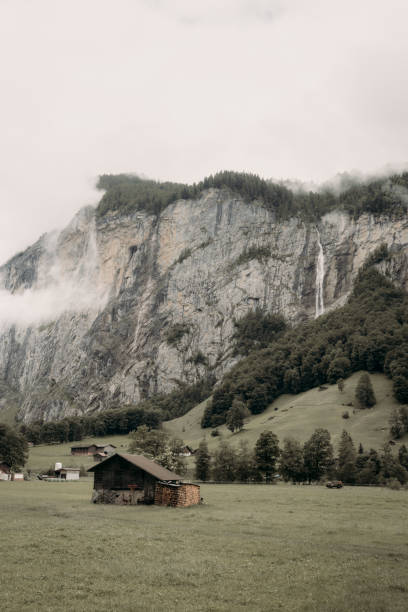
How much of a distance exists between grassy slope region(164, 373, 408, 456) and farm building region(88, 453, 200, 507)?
213ft

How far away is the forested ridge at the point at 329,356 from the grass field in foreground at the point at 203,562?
4955 inches

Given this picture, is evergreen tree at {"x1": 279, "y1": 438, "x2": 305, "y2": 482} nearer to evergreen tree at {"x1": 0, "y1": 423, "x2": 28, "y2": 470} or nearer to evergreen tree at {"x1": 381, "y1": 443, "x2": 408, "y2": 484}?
evergreen tree at {"x1": 381, "y1": 443, "x2": 408, "y2": 484}

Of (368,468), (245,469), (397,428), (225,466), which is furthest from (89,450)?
(368,468)

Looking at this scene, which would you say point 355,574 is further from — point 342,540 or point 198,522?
point 198,522

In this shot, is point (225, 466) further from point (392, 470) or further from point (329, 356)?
point (329, 356)

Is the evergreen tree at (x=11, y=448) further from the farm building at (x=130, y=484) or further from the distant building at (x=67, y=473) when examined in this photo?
the farm building at (x=130, y=484)

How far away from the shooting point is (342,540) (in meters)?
26.6

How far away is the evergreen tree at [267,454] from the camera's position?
262 feet

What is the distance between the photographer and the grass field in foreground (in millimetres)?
15875

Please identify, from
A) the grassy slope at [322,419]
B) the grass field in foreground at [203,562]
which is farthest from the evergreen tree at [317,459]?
the grass field in foreground at [203,562]

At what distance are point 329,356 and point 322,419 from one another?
48.4m

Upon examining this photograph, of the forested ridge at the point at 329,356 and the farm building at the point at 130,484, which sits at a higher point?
the forested ridge at the point at 329,356

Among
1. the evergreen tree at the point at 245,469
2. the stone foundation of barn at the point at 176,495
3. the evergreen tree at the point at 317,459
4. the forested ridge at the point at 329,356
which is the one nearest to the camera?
the stone foundation of barn at the point at 176,495

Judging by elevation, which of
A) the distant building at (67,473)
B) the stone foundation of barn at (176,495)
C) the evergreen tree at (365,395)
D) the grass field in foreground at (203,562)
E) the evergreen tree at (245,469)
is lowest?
the distant building at (67,473)
